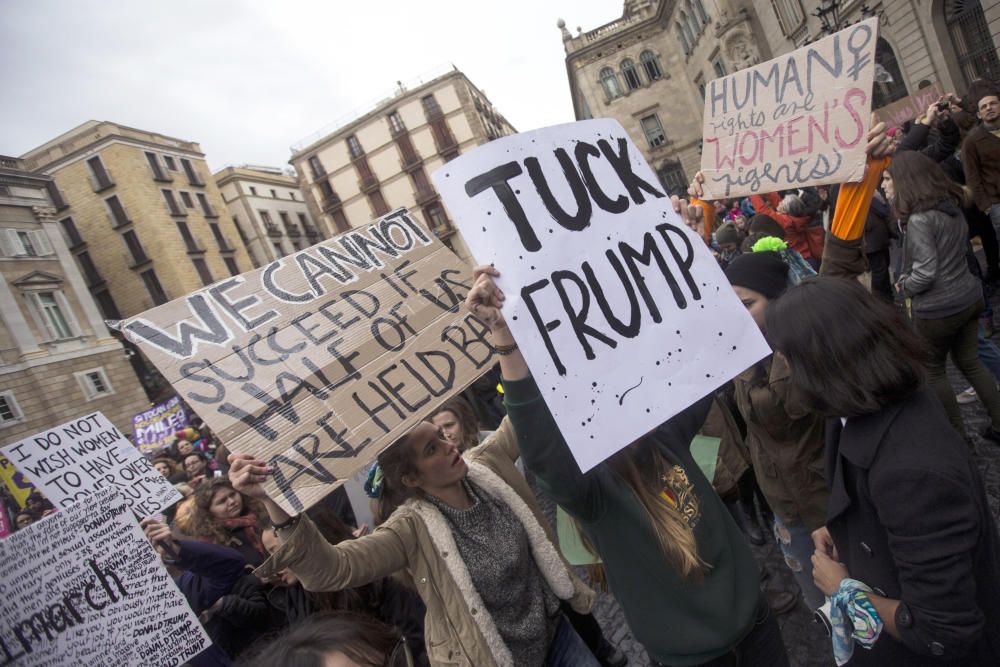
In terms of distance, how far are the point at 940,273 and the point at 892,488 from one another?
2508mm

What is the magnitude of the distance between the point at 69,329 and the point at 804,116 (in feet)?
90.1

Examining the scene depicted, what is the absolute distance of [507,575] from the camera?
218 centimetres

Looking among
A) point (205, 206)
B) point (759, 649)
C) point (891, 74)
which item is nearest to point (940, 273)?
point (759, 649)

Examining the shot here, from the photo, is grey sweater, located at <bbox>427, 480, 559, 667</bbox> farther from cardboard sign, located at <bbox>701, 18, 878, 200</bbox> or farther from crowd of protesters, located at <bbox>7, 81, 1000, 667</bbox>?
cardboard sign, located at <bbox>701, 18, 878, 200</bbox>

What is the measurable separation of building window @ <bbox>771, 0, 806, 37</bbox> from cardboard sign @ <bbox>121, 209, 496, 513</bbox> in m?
21.7

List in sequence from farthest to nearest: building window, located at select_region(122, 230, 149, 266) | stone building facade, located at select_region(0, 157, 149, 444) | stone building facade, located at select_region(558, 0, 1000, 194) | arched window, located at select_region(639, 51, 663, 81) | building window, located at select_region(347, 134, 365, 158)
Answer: building window, located at select_region(347, 134, 365, 158)
arched window, located at select_region(639, 51, 663, 81)
building window, located at select_region(122, 230, 149, 266)
stone building facade, located at select_region(0, 157, 149, 444)
stone building facade, located at select_region(558, 0, 1000, 194)

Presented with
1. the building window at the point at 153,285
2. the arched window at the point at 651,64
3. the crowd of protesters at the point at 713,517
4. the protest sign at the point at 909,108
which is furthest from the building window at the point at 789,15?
the building window at the point at 153,285

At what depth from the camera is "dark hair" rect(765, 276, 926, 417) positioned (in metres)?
1.31

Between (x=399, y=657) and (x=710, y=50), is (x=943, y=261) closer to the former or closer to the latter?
(x=399, y=657)

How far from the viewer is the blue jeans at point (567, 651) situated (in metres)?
2.27

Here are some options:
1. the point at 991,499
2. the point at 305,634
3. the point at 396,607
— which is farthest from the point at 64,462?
the point at 991,499

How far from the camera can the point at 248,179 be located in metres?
41.8

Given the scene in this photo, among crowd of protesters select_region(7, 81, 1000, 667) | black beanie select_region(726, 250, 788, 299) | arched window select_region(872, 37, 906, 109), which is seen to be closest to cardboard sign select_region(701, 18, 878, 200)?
crowd of protesters select_region(7, 81, 1000, 667)

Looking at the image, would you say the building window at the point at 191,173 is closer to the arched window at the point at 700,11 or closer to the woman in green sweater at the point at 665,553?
the arched window at the point at 700,11
